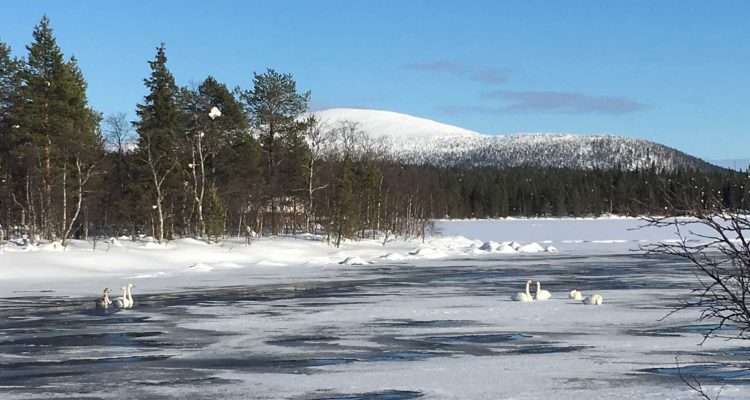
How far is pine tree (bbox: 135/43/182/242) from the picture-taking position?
164 feet

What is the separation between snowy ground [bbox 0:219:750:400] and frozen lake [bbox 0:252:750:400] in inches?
1.4

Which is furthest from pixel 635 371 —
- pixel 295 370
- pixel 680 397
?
pixel 295 370

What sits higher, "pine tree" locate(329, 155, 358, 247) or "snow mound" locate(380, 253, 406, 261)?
"pine tree" locate(329, 155, 358, 247)

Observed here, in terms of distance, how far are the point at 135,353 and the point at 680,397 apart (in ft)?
28.7

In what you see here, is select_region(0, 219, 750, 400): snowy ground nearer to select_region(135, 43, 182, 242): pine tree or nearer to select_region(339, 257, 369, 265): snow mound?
select_region(339, 257, 369, 265): snow mound

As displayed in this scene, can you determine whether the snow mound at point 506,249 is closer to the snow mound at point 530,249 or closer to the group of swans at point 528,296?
the snow mound at point 530,249

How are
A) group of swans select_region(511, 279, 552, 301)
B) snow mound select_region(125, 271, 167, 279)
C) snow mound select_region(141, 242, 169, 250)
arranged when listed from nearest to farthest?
group of swans select_region(511, 279, 552, 301)
snow mound select_region(125, 271, 167, 279)
snow mound select_region(141, 242, 169, 250)

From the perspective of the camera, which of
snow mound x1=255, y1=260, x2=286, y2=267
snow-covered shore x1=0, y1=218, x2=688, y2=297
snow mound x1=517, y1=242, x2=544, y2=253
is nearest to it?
snow-covered shore x1=0, y1=218, x2=688, y2=297

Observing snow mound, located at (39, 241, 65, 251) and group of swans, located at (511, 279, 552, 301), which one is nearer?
group of swans, located at (511, 279, 552, 301)

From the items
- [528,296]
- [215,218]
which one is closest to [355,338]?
[528,296]

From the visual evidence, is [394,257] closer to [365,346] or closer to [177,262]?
[177,262]

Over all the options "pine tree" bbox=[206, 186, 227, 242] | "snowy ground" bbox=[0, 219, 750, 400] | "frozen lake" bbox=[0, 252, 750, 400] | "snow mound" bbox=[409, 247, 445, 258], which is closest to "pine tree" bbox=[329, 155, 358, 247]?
"snow mound" bbox=[409, 247, 445, 258]

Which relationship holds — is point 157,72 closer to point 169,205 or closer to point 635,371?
point 169,205

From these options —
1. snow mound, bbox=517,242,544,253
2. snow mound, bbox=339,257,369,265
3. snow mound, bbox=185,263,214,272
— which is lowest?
snow mound, bbox=185,263,214,272
